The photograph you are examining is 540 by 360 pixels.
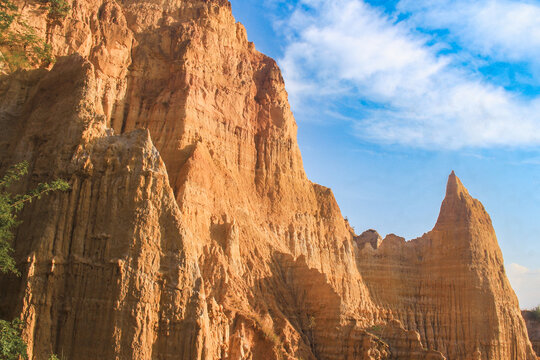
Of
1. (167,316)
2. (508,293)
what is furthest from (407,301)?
(167,316)

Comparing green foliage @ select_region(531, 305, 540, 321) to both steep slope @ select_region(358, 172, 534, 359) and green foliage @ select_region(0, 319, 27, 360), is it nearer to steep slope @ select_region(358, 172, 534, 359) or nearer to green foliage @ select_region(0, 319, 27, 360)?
steep slope @ select_region(358, 172, 534, 359)

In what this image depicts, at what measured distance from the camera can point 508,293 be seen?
Result: 187 ft

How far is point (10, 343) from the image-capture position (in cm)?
2131

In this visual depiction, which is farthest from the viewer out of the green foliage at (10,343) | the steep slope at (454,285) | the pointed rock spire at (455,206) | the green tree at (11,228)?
the pointed rock spire at (455,206)

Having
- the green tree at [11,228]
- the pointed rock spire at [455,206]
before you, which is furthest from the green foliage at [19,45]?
the pointed rock spire at [455,206]

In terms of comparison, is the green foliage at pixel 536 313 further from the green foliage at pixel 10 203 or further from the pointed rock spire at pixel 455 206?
the green foliage at pixel 10 203

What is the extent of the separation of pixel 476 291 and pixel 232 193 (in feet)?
83.6

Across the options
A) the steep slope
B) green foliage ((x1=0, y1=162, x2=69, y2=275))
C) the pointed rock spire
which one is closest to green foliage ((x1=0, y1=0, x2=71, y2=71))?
green foliage ((x1=0, y1=162, x2=69, y2=275))

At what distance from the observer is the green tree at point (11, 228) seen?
2158cm

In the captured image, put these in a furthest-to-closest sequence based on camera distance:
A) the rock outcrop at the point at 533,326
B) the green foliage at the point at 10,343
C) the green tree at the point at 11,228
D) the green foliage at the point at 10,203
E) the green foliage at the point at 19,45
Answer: the rock outcrop at the point at 533,326
the green foliage at the point at 19,45
the green foliage at the point at 10,203
the green tree at the point at 11,228
the green foliage at the point at 10,343

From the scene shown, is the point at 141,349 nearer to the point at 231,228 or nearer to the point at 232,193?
the point at 231,228

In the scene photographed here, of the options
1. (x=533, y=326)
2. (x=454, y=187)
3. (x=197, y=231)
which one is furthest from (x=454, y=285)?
(x=197, y=231)

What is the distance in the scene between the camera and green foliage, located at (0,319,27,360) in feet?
69.5

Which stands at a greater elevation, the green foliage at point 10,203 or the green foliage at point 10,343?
the green foliage at point 10,203
